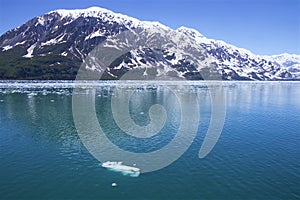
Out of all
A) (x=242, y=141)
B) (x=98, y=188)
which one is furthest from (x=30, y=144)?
(x=242, y=141)

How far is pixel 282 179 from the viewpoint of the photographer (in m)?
27.6

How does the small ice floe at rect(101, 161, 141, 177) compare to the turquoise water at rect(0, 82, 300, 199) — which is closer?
the turquoise water at rect(0, 82, 300, 199)

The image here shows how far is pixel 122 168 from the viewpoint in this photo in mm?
30219

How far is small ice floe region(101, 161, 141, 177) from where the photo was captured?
28.9 m

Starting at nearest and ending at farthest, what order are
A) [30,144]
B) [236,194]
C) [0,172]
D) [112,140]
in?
[236,194]
[0,172]
[30,144]
[112,140]

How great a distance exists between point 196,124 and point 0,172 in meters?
38.6

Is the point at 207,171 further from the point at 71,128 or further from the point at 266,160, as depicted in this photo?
the point at 71,128

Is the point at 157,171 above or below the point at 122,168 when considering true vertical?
below

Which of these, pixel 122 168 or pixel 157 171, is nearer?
pixel 157 171

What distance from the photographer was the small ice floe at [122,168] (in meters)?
28.9

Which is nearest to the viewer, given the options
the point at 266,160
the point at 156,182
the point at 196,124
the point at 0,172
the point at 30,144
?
the point at 156,182

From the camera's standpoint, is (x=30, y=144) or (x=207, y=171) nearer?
(x=207, y=171)

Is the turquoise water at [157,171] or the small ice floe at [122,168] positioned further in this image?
the small ice floe at [122,168]

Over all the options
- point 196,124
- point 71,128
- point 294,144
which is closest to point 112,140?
point 71,128
